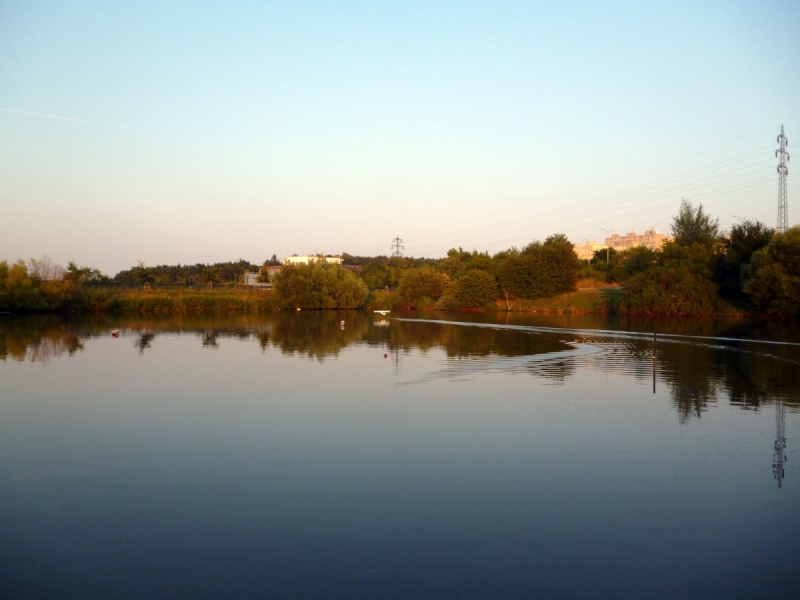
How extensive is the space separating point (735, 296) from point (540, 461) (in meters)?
54.8

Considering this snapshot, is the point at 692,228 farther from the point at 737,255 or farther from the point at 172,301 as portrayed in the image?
the point at 172,301

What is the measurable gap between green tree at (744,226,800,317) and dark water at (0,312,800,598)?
114 feet

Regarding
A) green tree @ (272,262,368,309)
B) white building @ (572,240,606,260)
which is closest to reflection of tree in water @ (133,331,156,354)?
green tree @ (272,262,368,309)

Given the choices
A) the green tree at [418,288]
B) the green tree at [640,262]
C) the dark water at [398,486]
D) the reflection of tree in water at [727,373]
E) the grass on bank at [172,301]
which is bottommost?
the dark water at [398,486]

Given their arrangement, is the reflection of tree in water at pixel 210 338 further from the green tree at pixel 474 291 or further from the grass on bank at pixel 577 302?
the green tree at pixel 474 291

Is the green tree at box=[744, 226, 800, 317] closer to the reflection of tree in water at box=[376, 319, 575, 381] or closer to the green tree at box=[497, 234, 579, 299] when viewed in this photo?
the green tree at box=[497, 234, 579, 299]

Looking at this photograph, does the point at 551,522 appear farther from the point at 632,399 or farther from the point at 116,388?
the point at 116,388

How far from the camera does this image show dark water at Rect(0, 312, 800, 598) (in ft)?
20.4

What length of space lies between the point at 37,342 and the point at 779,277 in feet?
154

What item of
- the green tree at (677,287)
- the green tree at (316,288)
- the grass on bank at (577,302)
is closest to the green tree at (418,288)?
the green tree at (316,288)

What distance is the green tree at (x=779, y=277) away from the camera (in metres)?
48.0


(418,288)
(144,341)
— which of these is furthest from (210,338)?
(418,288)

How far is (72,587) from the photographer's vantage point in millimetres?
5938

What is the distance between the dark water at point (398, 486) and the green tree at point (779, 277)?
34601mm
